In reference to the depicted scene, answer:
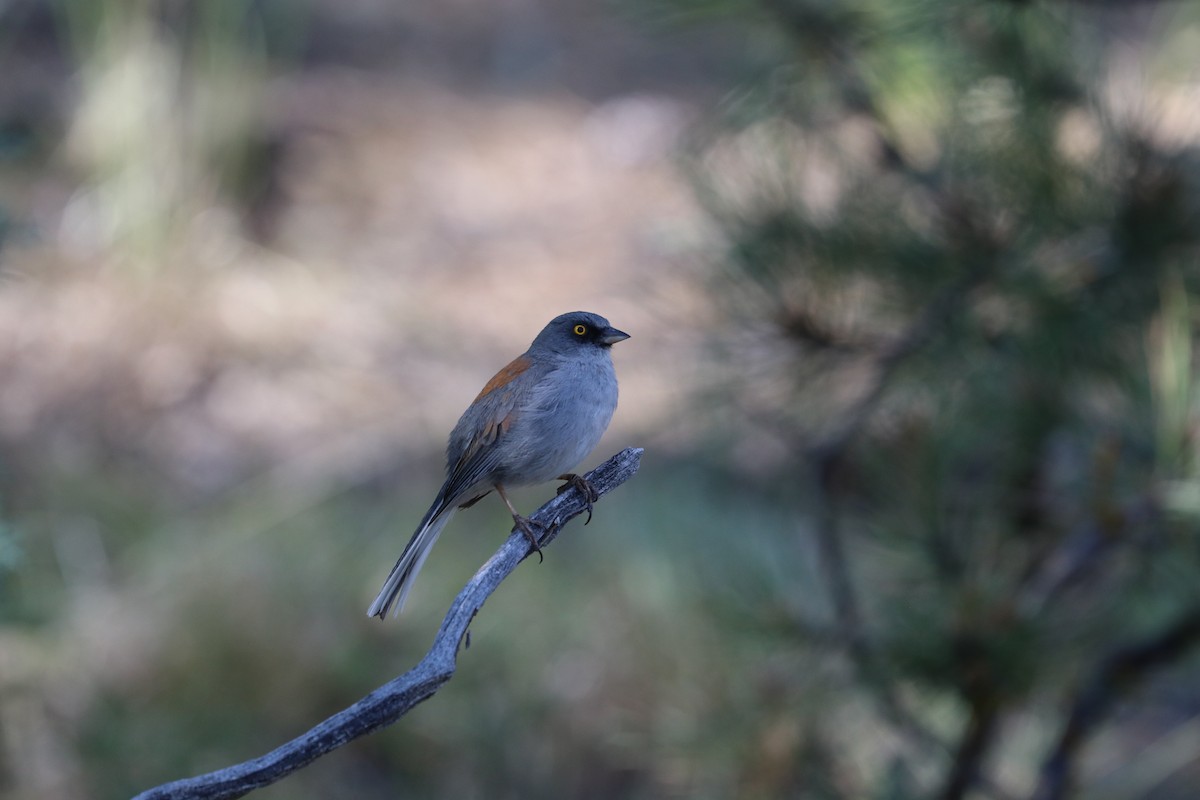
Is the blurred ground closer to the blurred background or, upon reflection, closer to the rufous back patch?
the blurred background

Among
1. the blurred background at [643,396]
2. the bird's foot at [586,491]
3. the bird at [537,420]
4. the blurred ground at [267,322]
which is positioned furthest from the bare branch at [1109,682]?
the bird's foot at [586,491]

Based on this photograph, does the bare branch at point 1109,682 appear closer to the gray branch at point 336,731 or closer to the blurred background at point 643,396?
the blurred background at point 643,396

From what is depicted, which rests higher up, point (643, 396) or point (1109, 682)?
point (643, 396)

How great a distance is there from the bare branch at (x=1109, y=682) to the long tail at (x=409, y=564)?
1875 mm

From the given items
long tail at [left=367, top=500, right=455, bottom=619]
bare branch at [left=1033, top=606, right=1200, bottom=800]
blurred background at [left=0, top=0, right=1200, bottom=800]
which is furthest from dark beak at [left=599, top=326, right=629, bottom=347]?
bare branch at [left=1033, top=606, right=1200, bottom=800]

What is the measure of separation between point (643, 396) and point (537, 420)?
427cm

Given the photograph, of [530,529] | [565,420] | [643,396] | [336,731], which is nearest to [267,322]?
[643,396]

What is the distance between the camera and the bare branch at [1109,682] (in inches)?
115

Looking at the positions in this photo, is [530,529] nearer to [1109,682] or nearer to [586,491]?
[586,491]

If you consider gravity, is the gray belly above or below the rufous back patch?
below

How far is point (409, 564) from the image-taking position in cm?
165

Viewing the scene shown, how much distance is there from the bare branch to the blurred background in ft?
0.04

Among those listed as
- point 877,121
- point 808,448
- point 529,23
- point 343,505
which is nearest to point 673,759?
point 808,448

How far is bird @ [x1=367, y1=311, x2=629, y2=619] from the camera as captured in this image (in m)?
1.85
